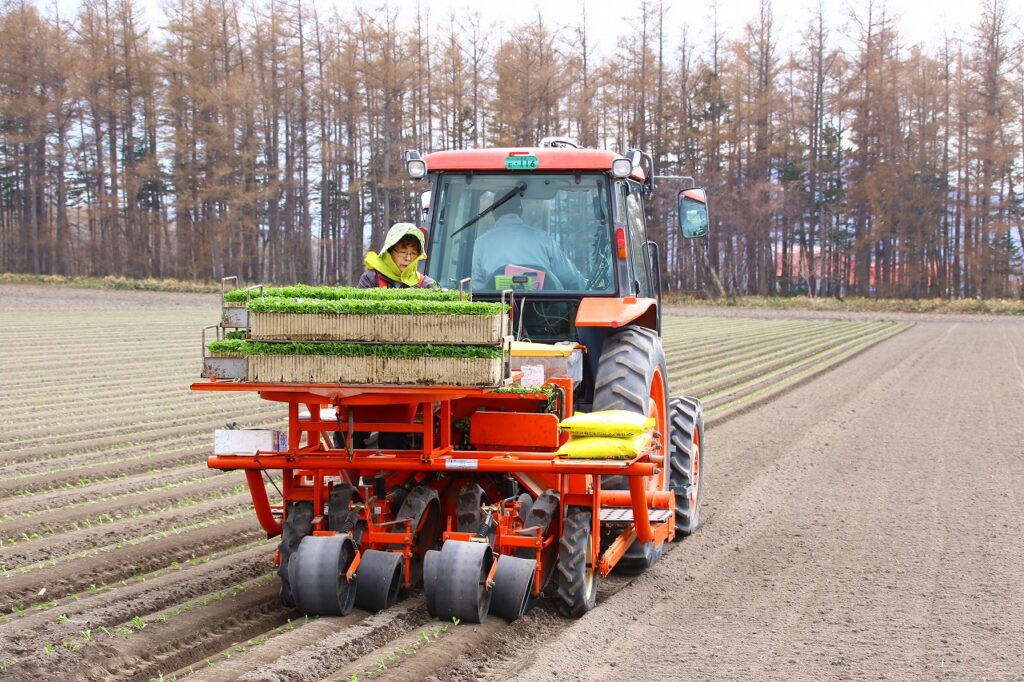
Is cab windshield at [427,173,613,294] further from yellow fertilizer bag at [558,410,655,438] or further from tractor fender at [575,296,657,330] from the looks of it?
yellow fertilizer bag at [558,410,655,438]

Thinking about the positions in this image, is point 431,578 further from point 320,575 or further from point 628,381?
point 628,381

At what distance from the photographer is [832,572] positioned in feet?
22.0

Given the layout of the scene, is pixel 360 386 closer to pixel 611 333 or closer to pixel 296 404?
pixel 296 404

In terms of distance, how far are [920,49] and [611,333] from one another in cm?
5507

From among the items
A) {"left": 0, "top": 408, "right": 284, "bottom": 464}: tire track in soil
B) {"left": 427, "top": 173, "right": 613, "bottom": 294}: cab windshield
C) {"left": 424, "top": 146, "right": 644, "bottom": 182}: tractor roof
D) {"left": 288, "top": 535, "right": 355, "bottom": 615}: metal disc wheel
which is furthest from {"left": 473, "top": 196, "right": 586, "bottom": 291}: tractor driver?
{"left": 0, "top": 408, "right": 284, "bottom": 464}: tire track in soil

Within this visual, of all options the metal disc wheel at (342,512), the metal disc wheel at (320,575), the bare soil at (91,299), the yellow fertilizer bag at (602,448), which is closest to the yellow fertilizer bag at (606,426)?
the yellow fertilizer bag at (602,448)

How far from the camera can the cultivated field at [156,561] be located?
A: 15.4 feet

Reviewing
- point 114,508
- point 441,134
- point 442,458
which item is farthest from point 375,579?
point 441,134

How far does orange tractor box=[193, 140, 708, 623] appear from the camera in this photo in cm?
520

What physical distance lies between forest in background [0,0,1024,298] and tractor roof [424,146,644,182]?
145 ft

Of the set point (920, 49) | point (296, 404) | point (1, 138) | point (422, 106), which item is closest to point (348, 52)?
point (422, 106)

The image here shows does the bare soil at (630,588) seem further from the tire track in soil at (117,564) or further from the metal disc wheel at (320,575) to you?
the metal disc wheel at (320,575)

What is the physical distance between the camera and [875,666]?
4.90 m

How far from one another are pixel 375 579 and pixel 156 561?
192cm
